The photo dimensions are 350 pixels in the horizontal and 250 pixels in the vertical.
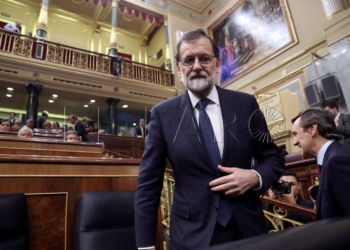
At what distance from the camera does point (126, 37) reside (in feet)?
39.7

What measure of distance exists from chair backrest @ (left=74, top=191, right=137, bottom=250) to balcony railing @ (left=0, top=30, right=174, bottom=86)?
7.36 meters

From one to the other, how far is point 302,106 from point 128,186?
5604mm

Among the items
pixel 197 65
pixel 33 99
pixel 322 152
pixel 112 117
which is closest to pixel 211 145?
pixel 197 65

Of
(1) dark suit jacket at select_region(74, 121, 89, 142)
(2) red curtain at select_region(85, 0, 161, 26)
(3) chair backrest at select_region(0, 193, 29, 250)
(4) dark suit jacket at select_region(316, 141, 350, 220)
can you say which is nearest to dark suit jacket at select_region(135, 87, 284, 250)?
(4) dark suit jacket at select_region(316, 141, 350, 220)

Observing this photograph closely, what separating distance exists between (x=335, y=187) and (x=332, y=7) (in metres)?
5.84

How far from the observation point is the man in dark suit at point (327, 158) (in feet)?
3.44

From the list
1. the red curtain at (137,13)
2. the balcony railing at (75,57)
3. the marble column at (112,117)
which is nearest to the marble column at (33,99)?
the balcony railing at (75,57)

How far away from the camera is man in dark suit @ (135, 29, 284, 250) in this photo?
29.5 inches

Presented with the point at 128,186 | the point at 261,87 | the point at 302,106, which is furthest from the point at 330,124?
the point at 261,87

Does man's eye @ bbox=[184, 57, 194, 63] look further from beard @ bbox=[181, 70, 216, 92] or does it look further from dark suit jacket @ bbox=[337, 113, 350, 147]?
dark suit jacket @ bbox=[337, 113, 350, 147]

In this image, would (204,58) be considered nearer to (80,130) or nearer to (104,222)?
(104,222)

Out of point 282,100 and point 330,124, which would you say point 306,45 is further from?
point 330,124

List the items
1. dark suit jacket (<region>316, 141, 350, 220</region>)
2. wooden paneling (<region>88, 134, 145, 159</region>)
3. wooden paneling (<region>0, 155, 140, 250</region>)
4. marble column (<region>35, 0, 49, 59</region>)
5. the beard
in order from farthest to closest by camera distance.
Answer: marble column (<region>35, 0, 49, 59</region>) → wooden paneling (<region>88, 134, 145, 159</region>) → wooden paneling (<region>0, 155, 140, 250</region>) → dark suit jacket (<region>316, 141, 350, 220</region>) → the beard

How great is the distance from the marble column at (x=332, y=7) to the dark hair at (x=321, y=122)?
17.1 feet
